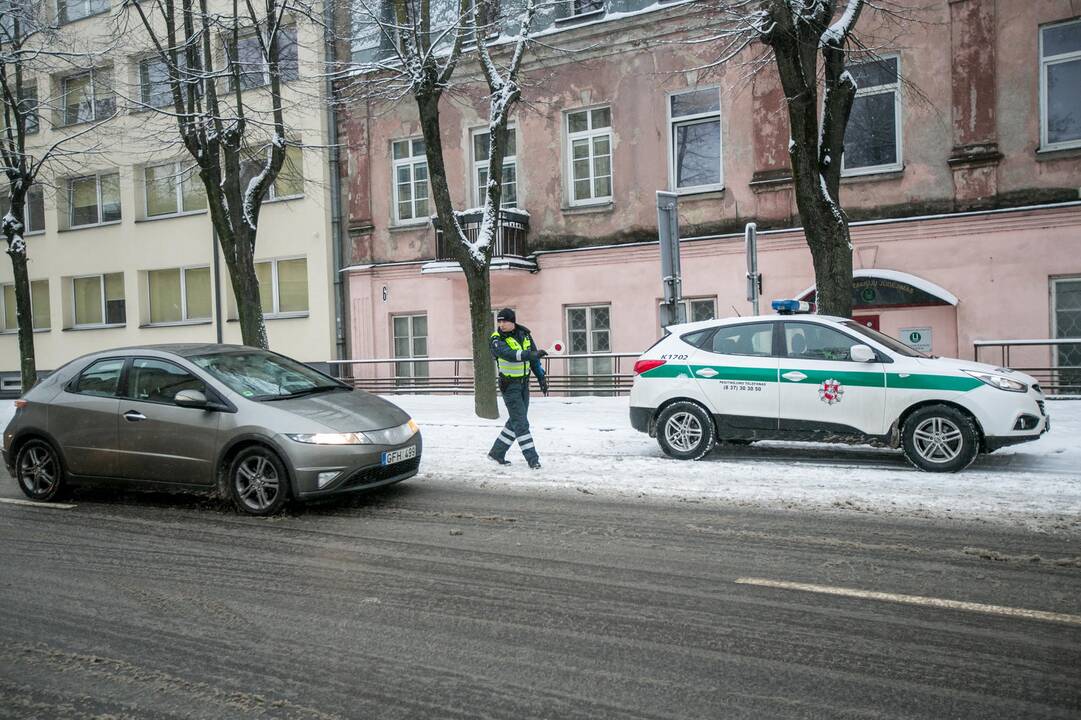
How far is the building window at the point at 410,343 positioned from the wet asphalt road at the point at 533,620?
15.5 m

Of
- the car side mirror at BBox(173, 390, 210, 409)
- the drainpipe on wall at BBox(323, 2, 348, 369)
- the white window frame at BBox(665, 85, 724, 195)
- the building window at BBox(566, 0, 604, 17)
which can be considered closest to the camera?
the car side mirror at BBox(173, 390, 210, 409)

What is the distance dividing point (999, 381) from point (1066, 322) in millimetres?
8238

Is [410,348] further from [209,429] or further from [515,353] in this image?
[209,429]

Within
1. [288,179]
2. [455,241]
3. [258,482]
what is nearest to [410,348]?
[288,179]

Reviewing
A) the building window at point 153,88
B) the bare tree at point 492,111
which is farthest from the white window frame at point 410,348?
the building window at point 153,88

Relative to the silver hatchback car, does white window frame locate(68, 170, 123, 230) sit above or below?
above

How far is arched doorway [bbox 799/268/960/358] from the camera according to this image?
17.4 meters

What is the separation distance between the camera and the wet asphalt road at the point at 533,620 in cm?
404

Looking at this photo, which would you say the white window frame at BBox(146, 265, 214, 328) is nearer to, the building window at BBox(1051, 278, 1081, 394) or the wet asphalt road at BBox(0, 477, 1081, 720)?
the wet asphalt road at BBox(0, 477, 1081, 720)

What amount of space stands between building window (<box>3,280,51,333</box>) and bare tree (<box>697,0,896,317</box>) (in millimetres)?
26288

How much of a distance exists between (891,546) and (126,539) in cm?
580

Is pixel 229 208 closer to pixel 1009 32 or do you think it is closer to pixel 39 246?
pixel 1009 32

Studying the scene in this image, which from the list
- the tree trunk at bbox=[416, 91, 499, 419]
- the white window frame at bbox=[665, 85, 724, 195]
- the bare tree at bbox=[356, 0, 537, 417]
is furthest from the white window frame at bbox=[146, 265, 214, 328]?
the white window frame at bbox=[665, 85, 724, 195]

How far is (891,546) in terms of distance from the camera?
6594mm
